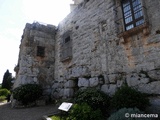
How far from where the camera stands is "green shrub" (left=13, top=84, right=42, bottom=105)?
22.7 feet

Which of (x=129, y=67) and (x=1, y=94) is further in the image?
(x=1, y=94)

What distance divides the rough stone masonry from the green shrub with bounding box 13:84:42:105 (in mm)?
597

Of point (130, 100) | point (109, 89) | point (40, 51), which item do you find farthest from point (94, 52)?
point (40, 51)

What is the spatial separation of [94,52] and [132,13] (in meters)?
2.07

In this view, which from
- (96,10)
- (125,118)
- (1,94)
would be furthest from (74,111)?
(1,94)

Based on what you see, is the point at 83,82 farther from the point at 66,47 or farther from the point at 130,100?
the point at 130,100

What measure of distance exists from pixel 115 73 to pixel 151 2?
8.18ft

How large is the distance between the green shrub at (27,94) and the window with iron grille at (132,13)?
17.7 ft

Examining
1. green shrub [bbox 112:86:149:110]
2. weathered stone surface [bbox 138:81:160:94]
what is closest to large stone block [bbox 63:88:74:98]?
green shrub [bbox 112:86:149:110]

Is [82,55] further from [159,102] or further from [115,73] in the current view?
[159,102]

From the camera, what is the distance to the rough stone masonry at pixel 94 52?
4.06 meters

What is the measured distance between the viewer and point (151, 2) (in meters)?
4.17

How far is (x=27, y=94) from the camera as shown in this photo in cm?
692

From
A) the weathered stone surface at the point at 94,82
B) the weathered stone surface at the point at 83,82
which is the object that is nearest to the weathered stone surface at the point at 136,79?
the weathered stone surface at the point at 94,82
